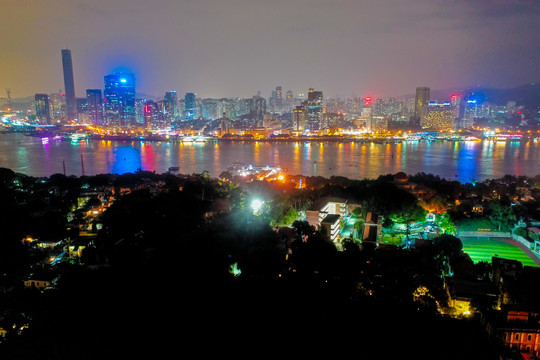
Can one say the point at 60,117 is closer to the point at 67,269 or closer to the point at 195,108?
the point at 195,108

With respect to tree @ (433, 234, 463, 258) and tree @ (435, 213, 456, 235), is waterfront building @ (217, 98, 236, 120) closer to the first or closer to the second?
tree @ (435, 213, 456, 235)

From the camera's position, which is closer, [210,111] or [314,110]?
[314,110]

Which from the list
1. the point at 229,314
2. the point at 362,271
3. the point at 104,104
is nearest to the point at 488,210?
the point at 362,271

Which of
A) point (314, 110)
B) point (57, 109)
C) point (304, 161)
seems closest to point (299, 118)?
point (314, 110)

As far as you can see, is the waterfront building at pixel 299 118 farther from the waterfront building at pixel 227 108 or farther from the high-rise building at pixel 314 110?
the waterfront building at pixel 227 108

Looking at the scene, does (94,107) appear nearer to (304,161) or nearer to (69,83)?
(69,83)
